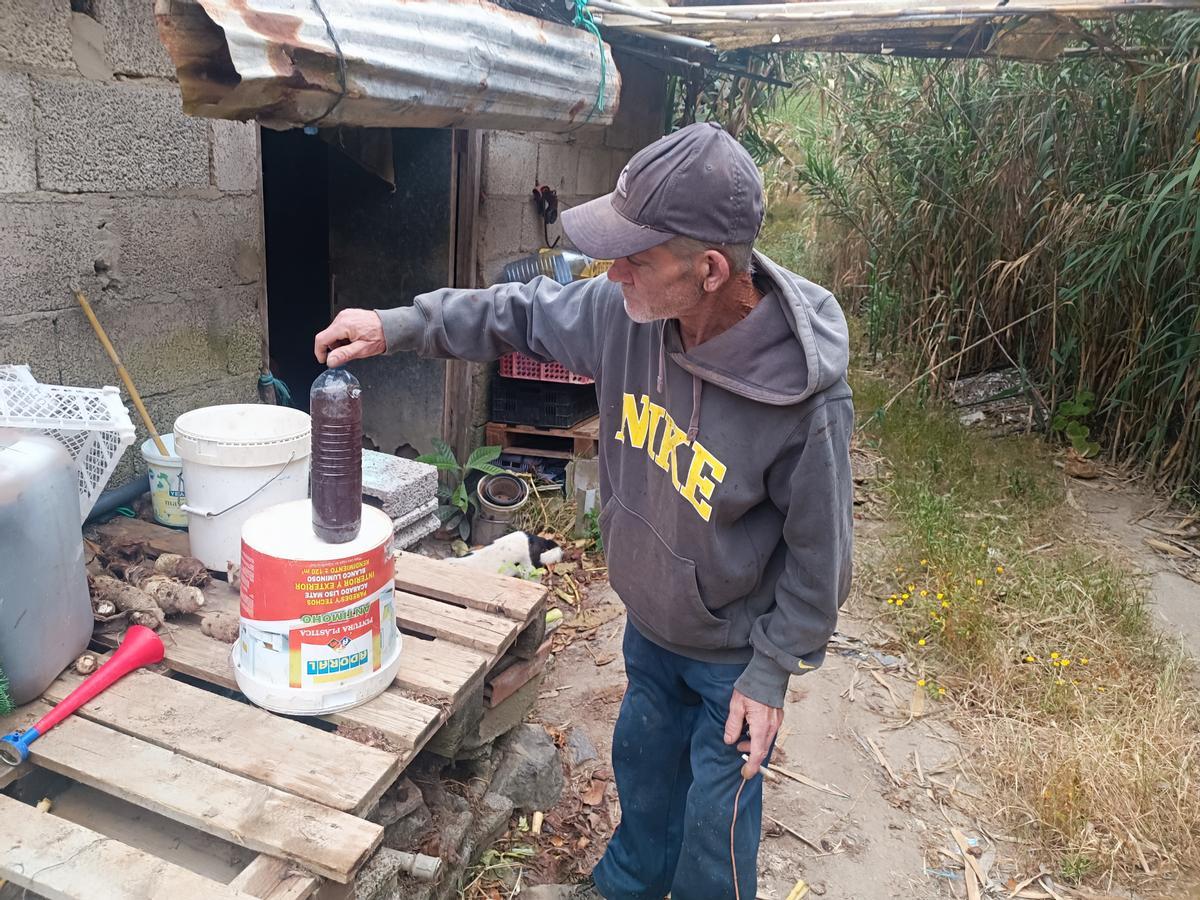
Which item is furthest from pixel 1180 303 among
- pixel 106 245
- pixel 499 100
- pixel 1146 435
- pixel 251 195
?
pixel 106 245

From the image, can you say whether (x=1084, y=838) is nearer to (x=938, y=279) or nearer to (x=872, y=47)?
(x=872, y=47)

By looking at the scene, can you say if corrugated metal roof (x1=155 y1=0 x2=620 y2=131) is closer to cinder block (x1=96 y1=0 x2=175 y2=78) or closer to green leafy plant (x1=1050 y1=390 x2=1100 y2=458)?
cinder block (x1=96 y1=0 x2=175 y2=78)

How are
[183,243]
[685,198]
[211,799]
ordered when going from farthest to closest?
[183,243], [211,799], [685,198]

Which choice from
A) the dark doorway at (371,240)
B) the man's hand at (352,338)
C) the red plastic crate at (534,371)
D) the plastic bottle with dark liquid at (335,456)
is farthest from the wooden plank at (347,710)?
the red plastic crate at (534,371)

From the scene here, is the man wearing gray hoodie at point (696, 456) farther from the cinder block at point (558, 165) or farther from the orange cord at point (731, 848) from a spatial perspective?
the cinder block at point (558, 165)

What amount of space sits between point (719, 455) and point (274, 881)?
1.29 meters

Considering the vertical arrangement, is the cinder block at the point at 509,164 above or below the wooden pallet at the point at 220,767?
above

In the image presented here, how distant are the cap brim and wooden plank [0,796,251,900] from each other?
58.2 inches

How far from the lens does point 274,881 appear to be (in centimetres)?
184

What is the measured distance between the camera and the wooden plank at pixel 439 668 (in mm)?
2482

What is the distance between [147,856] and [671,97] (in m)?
6.65

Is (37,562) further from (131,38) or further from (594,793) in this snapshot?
(594,793)

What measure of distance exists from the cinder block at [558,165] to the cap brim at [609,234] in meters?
3.89

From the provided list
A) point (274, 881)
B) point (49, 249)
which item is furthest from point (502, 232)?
point (274, 881)
